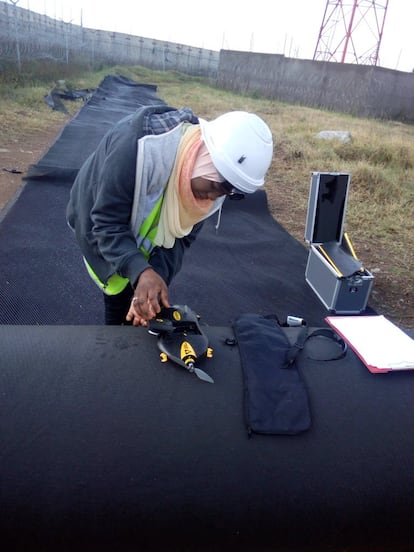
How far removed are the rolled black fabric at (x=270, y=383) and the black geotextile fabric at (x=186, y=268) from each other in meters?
1.40

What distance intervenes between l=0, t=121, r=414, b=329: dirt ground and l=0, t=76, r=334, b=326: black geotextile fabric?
28 centimetres

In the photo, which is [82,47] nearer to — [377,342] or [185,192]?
[185,192]

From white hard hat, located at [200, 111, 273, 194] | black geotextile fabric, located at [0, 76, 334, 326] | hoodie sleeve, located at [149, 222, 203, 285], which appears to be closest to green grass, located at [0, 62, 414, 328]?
black geotextile fabric, located at [0, 76, 334, 326]

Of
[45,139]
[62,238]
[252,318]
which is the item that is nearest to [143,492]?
[252,318]

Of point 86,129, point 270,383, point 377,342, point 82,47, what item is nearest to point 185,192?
point 270,383

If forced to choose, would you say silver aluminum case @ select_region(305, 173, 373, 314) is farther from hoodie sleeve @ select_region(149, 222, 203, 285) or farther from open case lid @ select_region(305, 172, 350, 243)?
hoodie sleeve @ select_region(149, 222, 203, 285)

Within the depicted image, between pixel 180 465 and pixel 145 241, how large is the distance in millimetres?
797

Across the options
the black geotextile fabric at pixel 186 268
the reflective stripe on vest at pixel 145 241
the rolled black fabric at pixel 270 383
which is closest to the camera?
the rolled black fabric at pixel 270 383

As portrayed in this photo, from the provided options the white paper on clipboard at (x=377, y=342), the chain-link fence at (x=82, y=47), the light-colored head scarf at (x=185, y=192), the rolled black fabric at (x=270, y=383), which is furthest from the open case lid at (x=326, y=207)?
the chain-link fence at (x=82, y=47)

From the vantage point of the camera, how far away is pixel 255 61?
1852 cm

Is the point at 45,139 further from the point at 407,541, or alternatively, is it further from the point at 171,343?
the point at 407,541

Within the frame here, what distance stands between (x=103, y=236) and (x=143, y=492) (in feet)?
2.55

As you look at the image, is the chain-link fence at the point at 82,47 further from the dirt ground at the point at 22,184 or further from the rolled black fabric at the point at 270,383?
the rolled black fabric at the point at 270,383

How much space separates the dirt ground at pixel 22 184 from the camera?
3.54m
